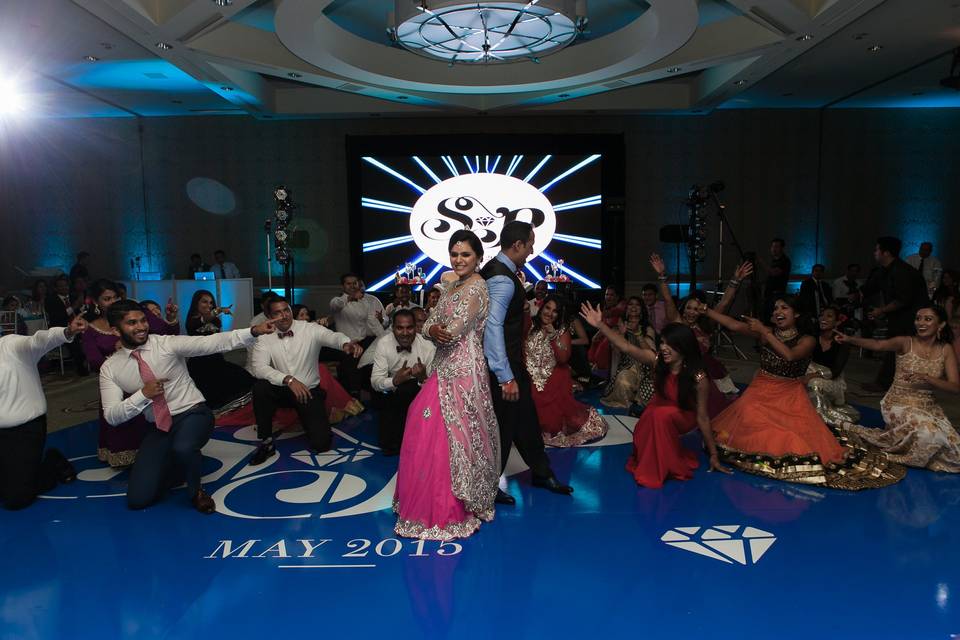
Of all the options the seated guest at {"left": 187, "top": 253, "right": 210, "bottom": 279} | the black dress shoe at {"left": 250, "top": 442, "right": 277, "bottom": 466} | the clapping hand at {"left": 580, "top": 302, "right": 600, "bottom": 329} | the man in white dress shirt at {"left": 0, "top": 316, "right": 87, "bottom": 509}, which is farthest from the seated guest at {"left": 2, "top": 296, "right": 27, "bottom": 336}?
the clapping hand at {"left": 580, "top": 302, "right": 600, "bottom": 329}

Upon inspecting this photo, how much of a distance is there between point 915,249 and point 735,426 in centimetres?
959

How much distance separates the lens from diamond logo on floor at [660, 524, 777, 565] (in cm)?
286

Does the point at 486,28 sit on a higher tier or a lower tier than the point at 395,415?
higher

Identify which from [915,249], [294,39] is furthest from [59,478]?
[915,249]

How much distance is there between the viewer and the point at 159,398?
346 centimetres

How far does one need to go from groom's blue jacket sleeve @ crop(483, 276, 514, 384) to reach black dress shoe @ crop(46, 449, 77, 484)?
2.73m

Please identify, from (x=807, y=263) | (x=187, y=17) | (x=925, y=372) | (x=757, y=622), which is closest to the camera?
(x=757, y=622)

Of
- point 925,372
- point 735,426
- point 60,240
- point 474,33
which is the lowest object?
point 735,426

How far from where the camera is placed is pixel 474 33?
6.33 m

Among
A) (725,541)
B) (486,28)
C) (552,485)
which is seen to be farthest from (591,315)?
(486,28)

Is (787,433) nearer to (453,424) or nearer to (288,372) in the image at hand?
(453,424)

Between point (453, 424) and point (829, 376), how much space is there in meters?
3.23

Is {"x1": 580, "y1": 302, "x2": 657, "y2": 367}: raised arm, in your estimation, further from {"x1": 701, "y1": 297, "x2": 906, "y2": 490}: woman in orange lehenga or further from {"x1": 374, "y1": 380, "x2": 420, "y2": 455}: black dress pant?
{"x1": 374, "y1": 380, "x2": 420, "y2": 455}: black dress pant

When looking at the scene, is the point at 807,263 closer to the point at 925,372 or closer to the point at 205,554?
the point at 925,372
